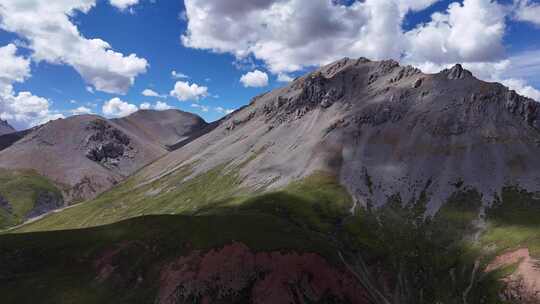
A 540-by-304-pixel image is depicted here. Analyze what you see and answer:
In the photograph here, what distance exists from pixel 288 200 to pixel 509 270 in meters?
92.5

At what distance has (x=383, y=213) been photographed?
168000 millimetres

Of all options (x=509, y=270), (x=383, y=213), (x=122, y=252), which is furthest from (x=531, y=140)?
(x=122, y=252)

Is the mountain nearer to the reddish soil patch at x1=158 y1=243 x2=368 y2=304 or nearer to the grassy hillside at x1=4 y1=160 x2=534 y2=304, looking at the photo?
the reddish soil patch at x1=158 y1=243 x2=368 y2=304

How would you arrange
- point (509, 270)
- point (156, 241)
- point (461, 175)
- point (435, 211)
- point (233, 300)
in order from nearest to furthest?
point (233, 300), point (156, 241), point (509, 270), point (435, 211), point (461, 175)

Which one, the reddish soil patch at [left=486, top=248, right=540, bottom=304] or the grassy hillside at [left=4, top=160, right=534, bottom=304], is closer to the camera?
the grassy hillside at [left=4, top=160, right=534, bottom=304]

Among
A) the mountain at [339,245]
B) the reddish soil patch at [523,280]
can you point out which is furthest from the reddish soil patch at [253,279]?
the reddish soil patch at [523,280]

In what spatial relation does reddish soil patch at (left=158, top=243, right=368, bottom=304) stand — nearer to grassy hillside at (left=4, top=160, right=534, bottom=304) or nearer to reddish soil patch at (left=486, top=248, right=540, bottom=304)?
grassy hillside at (left=4, top=160, right=534, bottom=304)

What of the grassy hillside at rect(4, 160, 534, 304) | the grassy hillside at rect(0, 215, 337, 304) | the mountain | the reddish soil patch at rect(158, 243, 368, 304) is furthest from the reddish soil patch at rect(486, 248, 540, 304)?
the grassy hillside at rect(0, 215, 337, 304)

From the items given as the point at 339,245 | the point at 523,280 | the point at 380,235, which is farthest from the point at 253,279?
the point at 380,235

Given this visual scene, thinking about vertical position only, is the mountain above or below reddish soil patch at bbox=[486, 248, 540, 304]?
above

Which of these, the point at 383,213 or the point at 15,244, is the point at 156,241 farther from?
the point at 383,213

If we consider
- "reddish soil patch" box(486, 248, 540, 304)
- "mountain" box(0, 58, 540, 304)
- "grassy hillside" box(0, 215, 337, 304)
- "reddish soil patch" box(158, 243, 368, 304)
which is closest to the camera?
"grassy hillside" box(0, 215, 337, 304)

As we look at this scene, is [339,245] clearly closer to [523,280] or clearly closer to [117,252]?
[523,280]

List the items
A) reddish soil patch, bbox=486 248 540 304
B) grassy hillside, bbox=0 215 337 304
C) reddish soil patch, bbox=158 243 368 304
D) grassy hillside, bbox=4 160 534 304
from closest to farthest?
grassy hillside, bbox=0 215 337 304
reddish soil patch, bbox=158 243 368 304
grassy hillside, bbox=4 160 534 304
reddish soil patch, bbox=486 248 540 304
